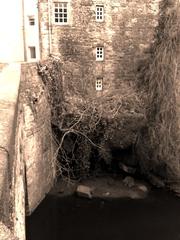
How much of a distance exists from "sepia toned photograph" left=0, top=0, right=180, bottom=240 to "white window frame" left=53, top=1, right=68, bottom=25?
41 mm

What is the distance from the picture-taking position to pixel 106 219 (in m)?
11.0

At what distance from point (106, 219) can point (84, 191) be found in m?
1.69

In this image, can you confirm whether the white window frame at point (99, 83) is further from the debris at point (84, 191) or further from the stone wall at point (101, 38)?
the debris at point (84, 191)

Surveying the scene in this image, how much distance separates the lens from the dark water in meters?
10.2

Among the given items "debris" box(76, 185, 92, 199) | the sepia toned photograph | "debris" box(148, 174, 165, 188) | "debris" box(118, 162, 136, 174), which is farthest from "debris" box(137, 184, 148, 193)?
"debris" box(76, 185, 92, 199)

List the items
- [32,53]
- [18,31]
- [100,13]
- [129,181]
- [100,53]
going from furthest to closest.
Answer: [18,31] → [32,53] → [100,53] → [100,13] → [129,181]

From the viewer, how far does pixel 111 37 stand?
14.4 meters

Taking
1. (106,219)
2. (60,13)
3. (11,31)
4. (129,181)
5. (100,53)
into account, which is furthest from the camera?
(11,31)

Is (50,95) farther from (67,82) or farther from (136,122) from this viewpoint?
(136,122)

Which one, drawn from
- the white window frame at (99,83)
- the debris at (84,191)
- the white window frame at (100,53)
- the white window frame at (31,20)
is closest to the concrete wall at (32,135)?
the debris at (84,191)

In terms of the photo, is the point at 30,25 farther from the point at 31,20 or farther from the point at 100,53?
the point at 100,53

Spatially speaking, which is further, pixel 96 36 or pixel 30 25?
pixel 30 25

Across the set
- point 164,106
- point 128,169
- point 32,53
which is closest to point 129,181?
point 128,169

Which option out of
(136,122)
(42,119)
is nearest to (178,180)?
(136,122)
